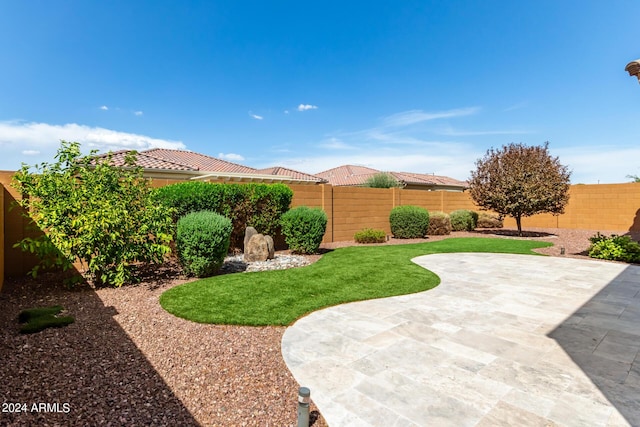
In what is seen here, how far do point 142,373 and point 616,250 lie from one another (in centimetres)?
1216

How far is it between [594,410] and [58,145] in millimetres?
8629

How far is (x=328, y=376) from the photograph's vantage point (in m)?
2.94

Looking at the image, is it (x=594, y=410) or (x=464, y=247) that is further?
(x=464, y=247)

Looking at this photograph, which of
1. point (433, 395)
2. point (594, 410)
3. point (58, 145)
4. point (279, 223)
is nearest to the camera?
point (594, 410)

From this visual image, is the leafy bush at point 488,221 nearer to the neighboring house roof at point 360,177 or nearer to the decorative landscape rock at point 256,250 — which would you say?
the neighboring house roof at point 360,177

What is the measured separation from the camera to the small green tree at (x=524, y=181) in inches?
→ 545

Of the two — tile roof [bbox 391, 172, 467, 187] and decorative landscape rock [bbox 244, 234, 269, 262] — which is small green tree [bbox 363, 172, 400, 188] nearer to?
tile roof [bbox 391, 172, 467, 187]

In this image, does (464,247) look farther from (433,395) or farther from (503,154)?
(433,395)

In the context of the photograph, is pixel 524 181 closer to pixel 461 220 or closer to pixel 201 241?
pixel 461 220

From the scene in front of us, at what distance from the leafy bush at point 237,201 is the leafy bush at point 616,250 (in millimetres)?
9761

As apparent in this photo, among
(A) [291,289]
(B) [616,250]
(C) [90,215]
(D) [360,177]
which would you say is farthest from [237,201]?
(D) [360,177]

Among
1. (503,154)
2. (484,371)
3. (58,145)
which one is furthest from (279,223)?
(503,154)

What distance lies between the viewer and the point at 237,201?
930cm

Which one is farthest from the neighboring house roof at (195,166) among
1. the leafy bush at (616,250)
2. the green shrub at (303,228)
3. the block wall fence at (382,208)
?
the leafy bush at (616,250)
